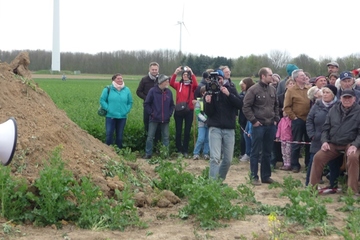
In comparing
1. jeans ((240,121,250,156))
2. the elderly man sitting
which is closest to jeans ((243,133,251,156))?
jeans ((240,121,250,156))

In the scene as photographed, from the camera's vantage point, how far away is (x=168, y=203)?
7633 millimetres

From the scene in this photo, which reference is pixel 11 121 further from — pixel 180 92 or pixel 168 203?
pixel 180 92

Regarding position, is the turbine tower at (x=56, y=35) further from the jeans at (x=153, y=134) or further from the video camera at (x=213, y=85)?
the video camera at (x=213, y=85)

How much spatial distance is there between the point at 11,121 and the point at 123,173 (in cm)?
430

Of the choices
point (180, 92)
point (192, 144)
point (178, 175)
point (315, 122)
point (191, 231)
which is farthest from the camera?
point (192, 144)

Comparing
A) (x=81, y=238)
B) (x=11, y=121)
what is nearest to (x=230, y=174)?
(x=81, y=238)

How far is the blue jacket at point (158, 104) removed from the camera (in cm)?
1248

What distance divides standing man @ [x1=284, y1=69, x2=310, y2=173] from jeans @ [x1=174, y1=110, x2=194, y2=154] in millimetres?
2548

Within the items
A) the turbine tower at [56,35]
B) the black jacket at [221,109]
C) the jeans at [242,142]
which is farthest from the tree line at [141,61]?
the black jacket at [221,109]

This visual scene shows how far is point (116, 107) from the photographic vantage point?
12.5 metres

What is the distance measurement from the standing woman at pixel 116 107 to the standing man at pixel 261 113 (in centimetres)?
379

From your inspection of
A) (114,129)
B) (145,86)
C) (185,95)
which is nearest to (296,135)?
(185,95)

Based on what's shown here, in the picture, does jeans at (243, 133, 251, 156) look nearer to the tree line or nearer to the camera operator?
the camera operator

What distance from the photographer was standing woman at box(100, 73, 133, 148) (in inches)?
492
